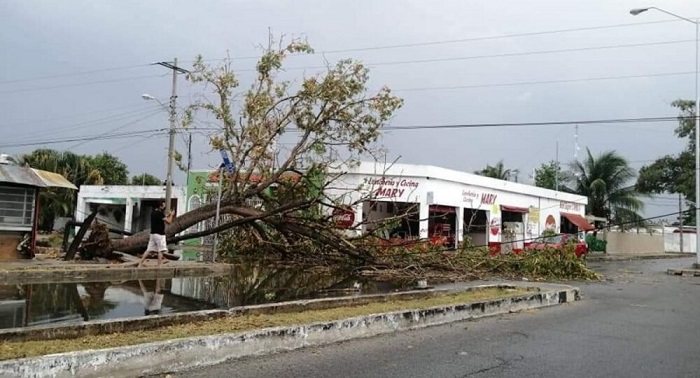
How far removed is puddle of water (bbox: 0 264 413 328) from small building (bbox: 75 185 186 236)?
78.7 feet

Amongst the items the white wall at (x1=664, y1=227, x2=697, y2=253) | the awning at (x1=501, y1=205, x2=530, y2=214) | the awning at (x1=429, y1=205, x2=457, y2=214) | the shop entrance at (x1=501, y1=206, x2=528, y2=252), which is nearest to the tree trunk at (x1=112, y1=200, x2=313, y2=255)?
the awning at (x1=429, y1=205, x2=457, y2=214)

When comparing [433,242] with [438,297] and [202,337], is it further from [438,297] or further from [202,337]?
[202,337]

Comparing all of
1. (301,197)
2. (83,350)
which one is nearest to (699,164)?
(301,197)

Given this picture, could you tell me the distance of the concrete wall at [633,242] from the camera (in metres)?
46.3

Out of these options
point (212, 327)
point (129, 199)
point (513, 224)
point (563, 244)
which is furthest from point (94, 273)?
point (129, 199)

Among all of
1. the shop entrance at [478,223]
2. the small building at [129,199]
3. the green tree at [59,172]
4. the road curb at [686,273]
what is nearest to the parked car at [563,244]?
the road curb at [686,273]

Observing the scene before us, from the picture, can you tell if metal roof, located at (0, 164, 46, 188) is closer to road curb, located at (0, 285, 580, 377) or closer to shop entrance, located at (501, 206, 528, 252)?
road curb, located at (0, 285, 580, 377)

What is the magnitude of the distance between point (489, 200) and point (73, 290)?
25.7 m

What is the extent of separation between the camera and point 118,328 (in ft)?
22.6

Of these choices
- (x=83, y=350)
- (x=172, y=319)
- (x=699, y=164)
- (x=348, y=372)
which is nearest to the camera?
(x=83, y=350)

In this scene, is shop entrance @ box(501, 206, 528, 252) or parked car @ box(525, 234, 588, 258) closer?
parked car @ box(525, 234, 588, 258)

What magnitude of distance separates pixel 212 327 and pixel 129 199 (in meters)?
35.2

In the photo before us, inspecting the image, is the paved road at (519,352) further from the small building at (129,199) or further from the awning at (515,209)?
the small building at (129,199)

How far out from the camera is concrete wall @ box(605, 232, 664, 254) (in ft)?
152
